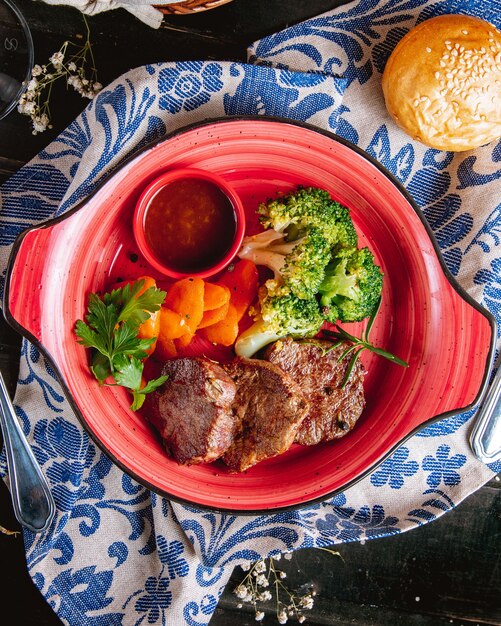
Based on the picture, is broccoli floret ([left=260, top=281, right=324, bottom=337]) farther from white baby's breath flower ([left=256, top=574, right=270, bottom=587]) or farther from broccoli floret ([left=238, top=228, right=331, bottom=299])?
white baby's breath flower ([left=256, top=574, right=270, bottom=587])

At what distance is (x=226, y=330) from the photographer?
10.8 feet

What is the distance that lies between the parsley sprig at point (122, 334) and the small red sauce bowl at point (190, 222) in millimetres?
220

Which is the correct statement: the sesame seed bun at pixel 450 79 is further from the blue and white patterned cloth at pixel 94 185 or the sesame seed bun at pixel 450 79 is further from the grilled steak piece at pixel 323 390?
the grilled steak piece at pixel 323 390

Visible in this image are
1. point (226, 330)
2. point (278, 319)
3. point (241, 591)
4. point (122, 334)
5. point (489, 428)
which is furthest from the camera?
A: point (241, 591)

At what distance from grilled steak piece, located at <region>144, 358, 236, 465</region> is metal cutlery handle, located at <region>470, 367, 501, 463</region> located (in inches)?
59.2

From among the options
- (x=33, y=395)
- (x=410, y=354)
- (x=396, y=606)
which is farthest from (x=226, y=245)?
(x=396, y=606)

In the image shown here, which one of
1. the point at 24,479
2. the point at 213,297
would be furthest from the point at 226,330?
the point at 24,479

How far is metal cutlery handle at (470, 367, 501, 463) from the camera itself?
3.56 metres

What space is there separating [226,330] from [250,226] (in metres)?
0.64

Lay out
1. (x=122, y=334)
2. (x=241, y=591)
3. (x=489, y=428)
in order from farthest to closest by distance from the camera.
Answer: (x=241, y=591)
(x=489, y=428)
(x=122, y=334)

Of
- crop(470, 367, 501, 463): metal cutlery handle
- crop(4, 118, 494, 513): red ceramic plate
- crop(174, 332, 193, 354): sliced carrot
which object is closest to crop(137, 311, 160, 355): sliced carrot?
crop(174, 332, 193, 354): sliced carrot

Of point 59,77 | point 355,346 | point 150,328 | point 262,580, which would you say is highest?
point 59,77

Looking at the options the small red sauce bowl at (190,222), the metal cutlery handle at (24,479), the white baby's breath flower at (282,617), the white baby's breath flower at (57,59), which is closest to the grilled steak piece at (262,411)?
the small red sauce bowl at (190,222)

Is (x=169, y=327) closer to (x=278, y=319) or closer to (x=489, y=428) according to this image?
(x=278, y=319)
